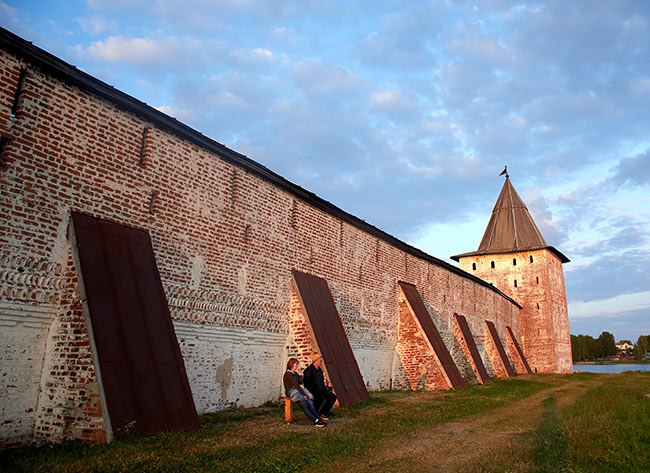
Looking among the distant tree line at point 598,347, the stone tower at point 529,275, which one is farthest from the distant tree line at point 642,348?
the stone tower at point 529,275

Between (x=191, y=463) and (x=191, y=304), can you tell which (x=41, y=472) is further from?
(x=191, y=304)

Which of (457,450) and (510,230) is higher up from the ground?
(510,230)

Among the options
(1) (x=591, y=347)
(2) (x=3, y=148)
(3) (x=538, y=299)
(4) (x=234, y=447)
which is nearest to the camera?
(4) (x=234, y=447)

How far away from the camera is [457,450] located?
586 cm

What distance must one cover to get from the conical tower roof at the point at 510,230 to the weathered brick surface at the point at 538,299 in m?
0.55

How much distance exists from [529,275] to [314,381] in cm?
2957

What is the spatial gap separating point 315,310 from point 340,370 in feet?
4.98

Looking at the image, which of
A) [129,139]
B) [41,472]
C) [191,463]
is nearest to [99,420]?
[41,472]

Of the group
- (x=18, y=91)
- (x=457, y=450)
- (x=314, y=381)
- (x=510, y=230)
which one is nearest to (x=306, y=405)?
(x=314, y=381)

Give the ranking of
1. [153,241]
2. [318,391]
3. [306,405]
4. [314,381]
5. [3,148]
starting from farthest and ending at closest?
1. [314,381]
2. [318,391]
3. [153,241]
4. [306,405]
5. [3,148]

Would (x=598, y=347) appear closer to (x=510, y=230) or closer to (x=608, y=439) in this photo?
(x=510, y=230)

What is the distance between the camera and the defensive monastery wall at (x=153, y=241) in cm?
592

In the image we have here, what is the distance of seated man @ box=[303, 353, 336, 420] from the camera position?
830 cm

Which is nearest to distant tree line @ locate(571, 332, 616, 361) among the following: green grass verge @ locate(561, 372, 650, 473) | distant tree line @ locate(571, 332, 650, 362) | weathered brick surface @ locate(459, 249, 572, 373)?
distant tree line @ locate(571, 332, 650, 362)
